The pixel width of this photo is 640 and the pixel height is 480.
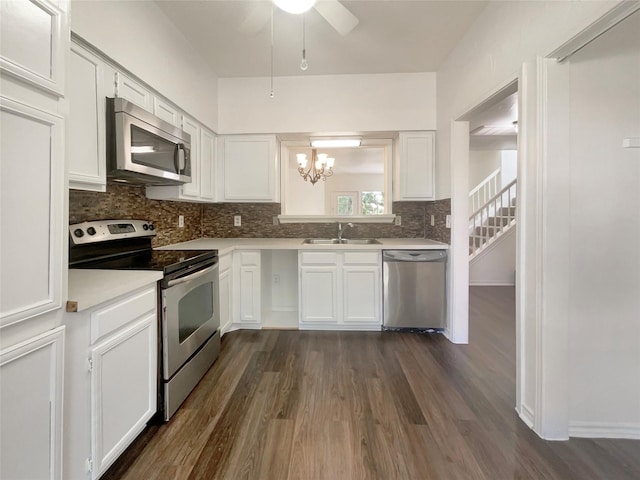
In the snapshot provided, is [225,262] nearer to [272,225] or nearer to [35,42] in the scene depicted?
[272,225]

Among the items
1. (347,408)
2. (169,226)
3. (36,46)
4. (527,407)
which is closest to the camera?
(36,46)

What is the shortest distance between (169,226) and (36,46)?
2.06 metres

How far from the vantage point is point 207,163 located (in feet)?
10.3

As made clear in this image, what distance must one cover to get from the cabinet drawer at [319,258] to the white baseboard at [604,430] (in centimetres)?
204

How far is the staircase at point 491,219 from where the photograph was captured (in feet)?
17.0

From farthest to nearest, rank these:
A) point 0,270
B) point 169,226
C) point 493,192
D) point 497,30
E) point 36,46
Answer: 1. point 493,192
2. point 169,226
3. point 497,30
4. point 36,46
5. point 0,270

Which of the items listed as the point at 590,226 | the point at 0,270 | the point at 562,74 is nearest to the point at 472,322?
the point at 590,226

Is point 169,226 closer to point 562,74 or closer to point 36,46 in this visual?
point 36,46

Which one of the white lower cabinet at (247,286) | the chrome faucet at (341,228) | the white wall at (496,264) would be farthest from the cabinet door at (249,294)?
the white wall at (496,264)

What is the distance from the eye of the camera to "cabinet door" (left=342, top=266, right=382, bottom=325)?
9.96 feet

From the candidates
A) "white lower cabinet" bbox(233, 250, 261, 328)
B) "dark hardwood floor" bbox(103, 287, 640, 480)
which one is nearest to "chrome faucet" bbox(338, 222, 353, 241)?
"white lower cabinet" bbox(233, 250, 261, 328)

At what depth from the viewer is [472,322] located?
3.37m

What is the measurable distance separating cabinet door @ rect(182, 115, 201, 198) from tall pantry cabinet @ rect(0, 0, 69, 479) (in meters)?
1.61

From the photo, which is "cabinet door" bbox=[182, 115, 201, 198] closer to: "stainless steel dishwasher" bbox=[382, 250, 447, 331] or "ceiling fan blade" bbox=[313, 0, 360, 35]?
"ceiling fan blade" bbox=[313, 0, 360, 35]
